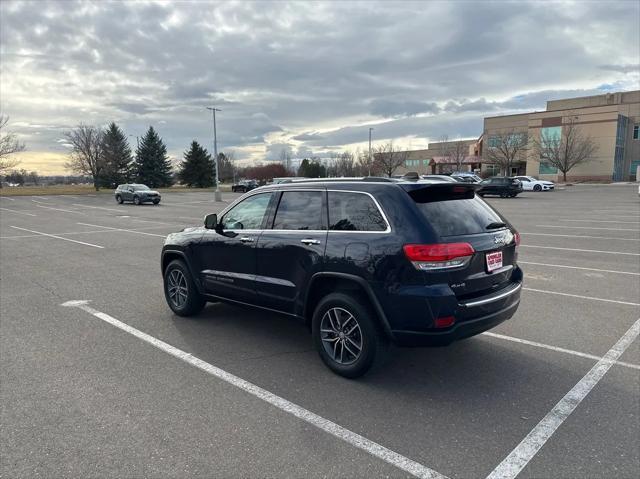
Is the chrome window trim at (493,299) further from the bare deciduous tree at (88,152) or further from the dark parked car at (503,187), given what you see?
the bare deciduous tree at (88,152)

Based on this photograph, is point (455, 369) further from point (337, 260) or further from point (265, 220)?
point (265, 220)

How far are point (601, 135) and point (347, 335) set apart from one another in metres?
71.9

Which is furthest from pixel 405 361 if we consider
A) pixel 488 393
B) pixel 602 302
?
pixel 602 302

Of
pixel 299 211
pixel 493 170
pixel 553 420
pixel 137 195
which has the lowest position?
pixel 553 420

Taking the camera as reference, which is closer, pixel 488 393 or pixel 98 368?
pixel 488 393

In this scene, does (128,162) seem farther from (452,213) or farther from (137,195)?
(452,213)

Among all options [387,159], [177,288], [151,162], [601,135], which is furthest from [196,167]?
[177,288]

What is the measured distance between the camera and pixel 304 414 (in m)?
3.41

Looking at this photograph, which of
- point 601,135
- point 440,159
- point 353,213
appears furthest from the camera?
A: point 440,159

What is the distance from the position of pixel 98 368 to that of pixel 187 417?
4.62 ft

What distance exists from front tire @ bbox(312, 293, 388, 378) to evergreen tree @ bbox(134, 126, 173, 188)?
6722 cm

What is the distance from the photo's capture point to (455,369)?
4203 millimetres

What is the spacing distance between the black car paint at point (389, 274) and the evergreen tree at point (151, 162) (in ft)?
218

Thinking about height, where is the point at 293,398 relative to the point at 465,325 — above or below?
below
